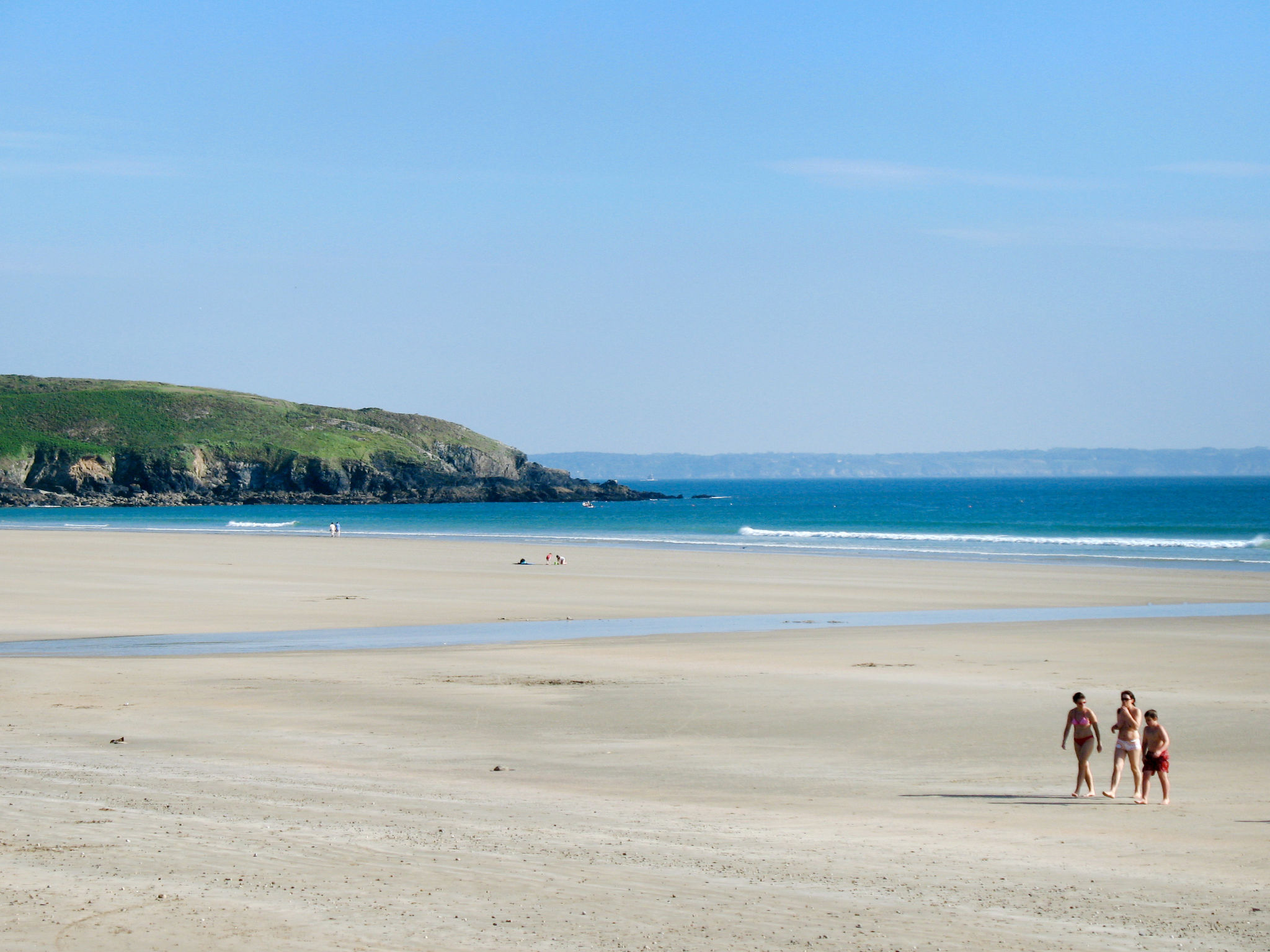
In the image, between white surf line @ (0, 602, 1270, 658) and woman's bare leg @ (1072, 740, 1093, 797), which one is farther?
white surf line @ (0, 602, 1270, 658)

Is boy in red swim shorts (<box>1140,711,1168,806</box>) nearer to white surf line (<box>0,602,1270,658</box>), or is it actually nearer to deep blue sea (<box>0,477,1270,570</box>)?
white surf line (<box>0,602,1270,658</box>)

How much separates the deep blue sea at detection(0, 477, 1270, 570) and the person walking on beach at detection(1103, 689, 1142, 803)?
1552 inches

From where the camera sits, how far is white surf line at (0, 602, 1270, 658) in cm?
2317

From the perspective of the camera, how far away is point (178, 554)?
5428 centimetres

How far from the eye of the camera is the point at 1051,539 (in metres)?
68.2

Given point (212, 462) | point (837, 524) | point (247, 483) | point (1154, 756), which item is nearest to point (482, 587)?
point (1154, 756)

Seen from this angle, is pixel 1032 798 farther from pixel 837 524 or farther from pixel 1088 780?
pixel 837 524

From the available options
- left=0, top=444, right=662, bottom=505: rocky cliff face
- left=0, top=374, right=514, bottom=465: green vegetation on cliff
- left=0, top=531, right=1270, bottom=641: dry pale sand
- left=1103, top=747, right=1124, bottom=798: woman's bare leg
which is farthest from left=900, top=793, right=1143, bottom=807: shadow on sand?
left=0, top=374, right=514, bottom=465: green vegetation on cliff

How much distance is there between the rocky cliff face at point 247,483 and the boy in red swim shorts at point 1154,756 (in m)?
160

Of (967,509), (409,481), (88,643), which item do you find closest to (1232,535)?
(967,509)

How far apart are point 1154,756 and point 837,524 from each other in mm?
81796

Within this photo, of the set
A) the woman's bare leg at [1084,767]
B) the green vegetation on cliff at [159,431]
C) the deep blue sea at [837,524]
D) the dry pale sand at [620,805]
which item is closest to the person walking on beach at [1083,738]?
the woman's bare leg at [1084,767]

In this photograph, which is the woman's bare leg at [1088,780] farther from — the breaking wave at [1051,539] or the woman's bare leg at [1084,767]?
the breaking wave at [1051,539]

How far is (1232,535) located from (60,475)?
145548mm
